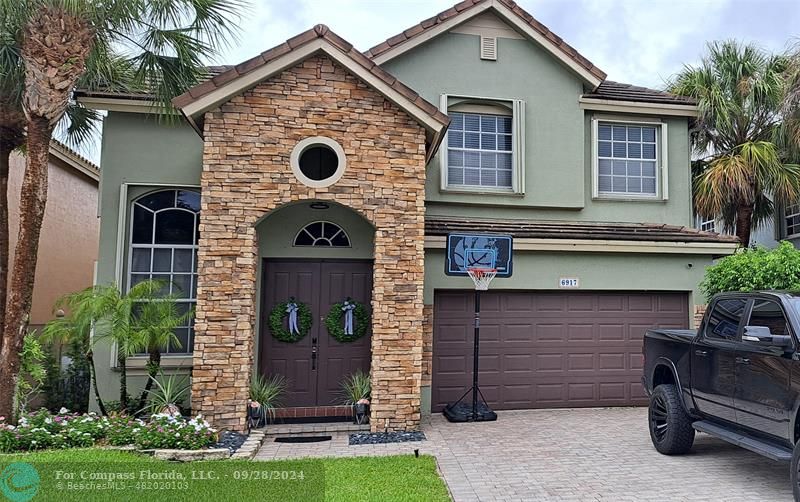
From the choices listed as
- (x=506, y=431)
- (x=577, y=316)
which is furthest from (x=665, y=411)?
(x=577, y=316)

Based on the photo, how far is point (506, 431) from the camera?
26.9 feet

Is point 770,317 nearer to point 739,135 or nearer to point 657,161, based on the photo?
point 657,161

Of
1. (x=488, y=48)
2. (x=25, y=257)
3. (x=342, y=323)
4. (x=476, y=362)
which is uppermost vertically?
A: (x=488, y=48)

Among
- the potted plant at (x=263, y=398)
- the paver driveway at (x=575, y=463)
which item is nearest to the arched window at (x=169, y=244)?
the potted plant at (x=263, y=398)

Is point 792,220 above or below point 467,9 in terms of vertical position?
below

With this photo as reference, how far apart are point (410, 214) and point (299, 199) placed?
1714mm

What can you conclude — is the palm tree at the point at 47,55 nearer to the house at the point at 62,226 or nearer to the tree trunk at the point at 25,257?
the tree trunk at the point at 25,257

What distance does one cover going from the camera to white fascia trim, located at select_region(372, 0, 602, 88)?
34.6ft

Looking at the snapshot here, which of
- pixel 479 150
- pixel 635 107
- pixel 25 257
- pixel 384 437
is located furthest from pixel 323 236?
pixel 635 107

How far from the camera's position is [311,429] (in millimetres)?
8125

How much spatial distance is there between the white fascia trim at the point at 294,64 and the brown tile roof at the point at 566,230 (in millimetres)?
2272

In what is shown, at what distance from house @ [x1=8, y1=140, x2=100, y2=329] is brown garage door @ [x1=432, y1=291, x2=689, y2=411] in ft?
31.6

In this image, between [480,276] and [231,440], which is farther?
[480,276]

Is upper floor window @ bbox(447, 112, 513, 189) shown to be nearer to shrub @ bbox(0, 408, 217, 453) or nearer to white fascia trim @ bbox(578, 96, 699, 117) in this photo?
white fascia trim @ bbox(578, 96, 699, 117)
